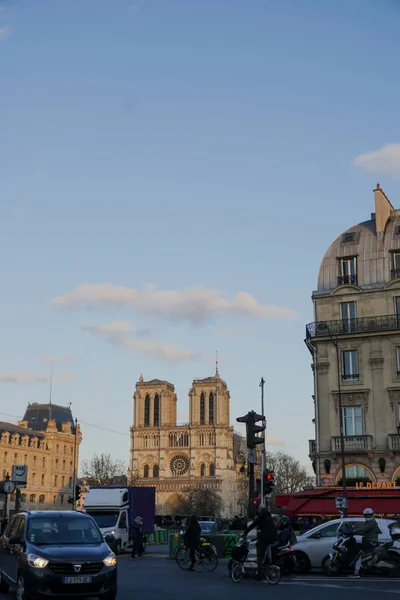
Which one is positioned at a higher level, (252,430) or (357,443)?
(357,443)

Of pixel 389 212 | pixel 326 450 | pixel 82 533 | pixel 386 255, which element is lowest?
pixel 82 533

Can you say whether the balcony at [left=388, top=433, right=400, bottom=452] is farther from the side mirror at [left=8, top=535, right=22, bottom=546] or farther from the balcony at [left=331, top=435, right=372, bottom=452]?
the side mirror at [left=8, top=535, right=22, bottom=546]

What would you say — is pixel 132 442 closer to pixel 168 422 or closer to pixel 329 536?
pixel 168 422

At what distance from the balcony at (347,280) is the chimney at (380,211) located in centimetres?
330

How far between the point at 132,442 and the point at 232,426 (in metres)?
20.6

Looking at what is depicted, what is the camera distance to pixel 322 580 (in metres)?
18.6

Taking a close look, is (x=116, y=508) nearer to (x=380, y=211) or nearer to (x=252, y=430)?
(x=252, y=430)

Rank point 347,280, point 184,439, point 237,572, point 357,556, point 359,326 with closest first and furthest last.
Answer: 1. point 237,572
2. point 357,556
3. point 359,326
4. point 347,280
5. point 184,439

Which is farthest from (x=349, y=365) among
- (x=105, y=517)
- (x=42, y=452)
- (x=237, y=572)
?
(x=42, y=452)

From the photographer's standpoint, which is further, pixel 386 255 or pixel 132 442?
pixel 132 442

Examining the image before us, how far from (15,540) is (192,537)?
858 cm

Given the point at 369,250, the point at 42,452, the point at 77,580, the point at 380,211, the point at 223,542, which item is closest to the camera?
the point at 77,580

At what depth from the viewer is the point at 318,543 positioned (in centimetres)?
2097

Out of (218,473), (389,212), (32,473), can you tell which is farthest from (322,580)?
(218,473)
